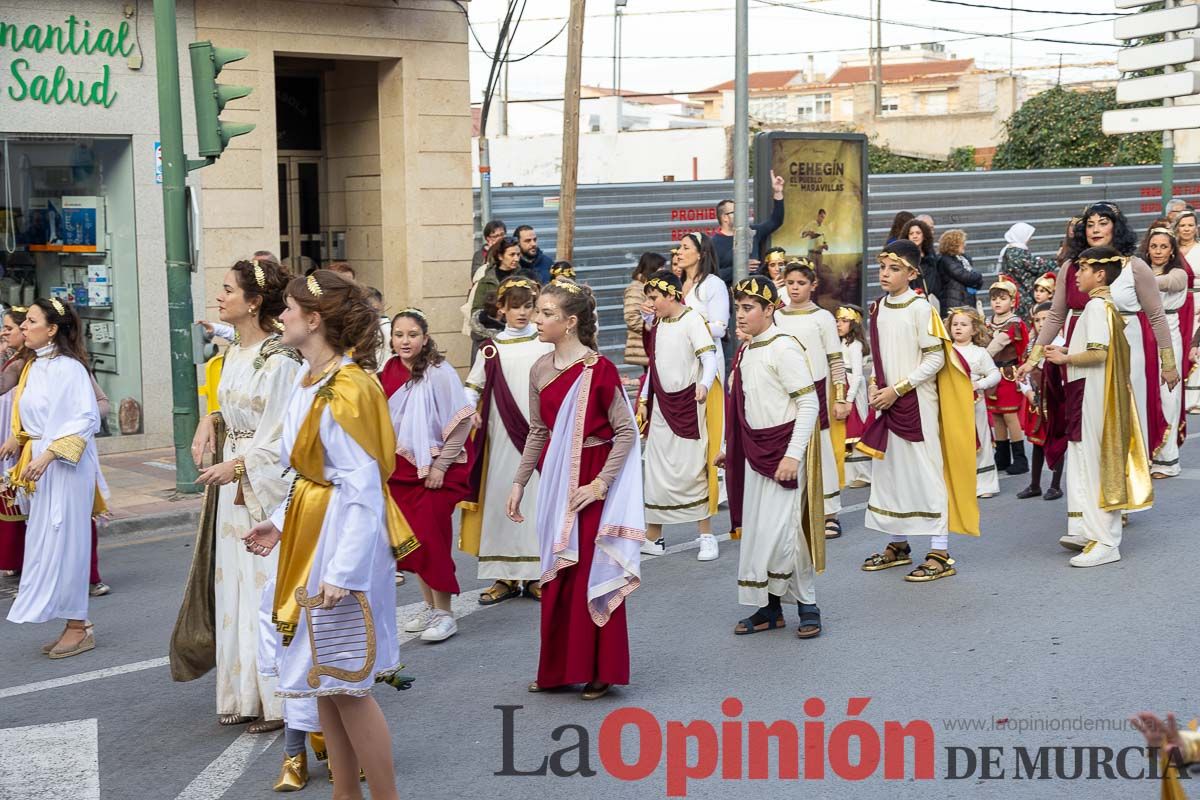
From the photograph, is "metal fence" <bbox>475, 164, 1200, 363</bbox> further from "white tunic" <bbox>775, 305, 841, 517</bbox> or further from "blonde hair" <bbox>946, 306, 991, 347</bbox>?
"white tunic" <bbox>775, 305, 841, 517</bbox>

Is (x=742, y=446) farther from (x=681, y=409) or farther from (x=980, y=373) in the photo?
(x=980, y=373)

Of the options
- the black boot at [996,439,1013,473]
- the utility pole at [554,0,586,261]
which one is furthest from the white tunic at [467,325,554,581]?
the utility pole at [554,0,586,261]

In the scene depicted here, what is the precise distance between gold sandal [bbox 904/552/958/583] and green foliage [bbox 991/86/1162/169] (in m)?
26.6

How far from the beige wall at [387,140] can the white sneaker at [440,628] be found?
8043 millimetres

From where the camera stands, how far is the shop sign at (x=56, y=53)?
1302 centimetres

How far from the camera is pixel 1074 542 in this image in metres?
8.67

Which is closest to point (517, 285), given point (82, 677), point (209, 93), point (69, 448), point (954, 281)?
point (69, 448)

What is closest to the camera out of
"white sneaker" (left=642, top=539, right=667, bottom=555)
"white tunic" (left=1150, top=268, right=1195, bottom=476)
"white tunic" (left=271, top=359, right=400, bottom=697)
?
"white tunic" (left=271, top=359, right=400, bottom=697)

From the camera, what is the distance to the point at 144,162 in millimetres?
13984

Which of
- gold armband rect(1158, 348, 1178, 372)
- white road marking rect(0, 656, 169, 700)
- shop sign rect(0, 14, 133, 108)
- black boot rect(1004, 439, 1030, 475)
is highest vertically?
shop sign rect(0, 14, 133, 108)

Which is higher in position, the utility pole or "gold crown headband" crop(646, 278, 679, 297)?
the utility pole

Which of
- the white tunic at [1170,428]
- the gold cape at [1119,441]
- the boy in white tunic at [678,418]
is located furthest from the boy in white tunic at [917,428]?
the white tunic at [1170,428]

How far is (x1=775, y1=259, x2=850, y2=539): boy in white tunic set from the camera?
29.5ft

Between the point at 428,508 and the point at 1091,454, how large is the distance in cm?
384
